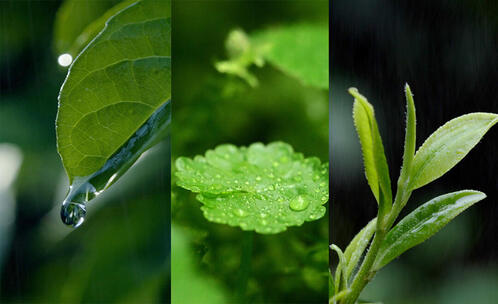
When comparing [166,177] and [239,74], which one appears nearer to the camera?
[239,74]

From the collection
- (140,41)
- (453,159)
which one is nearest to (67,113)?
(140,41)

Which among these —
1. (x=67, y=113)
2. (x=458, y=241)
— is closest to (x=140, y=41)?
(x=67, y=113)

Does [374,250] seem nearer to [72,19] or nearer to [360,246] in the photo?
[360,246]

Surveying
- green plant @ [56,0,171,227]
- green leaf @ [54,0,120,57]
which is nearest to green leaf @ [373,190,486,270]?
green plant @ [56,0,171,227]

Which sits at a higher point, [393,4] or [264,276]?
[393,4]

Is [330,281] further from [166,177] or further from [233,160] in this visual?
[166,177]

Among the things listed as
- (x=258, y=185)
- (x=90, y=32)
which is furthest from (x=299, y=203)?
(x=90, y=32)

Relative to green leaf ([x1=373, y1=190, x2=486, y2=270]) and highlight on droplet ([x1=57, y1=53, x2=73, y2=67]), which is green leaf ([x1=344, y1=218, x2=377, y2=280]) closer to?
green leaf ([x1=373, y1=190, x2=486, y2=270])

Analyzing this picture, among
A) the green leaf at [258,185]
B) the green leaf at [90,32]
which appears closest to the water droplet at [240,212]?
the green leaf at [258,185]
